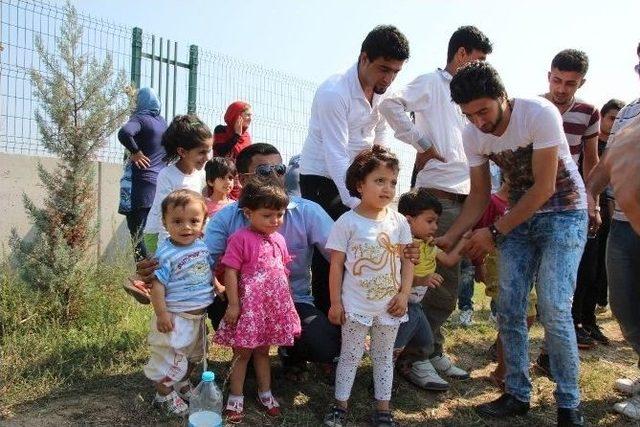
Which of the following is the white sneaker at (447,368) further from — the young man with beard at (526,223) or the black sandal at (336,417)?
the black sandal at (336,417)

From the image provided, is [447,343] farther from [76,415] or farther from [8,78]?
[8,78]

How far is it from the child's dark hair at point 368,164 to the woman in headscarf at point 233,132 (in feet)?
8.42

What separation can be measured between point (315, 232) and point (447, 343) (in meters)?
1.88

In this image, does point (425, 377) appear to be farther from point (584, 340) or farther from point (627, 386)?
point (584, 340)

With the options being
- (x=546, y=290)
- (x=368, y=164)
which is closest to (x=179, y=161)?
(x=368, y=164)

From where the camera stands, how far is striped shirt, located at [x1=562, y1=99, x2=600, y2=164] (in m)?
4.25

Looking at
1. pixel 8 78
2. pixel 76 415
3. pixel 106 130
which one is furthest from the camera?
pixel 8 78

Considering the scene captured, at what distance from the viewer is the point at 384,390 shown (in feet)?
10.7

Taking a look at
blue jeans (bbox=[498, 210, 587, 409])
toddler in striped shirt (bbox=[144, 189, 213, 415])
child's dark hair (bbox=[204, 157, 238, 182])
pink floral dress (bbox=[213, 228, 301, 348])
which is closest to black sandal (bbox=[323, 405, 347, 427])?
pink floral dress (bbox=[213, 228, 301, 348])

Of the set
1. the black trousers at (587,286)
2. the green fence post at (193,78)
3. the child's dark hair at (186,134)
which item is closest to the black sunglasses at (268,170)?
the child's dark hair at (186,134)

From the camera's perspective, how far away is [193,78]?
7.14 m

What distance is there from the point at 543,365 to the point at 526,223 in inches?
55.7

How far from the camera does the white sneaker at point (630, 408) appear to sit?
3.52m

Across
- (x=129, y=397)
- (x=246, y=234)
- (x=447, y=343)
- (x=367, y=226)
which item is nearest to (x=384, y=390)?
(x=367, y=226)
